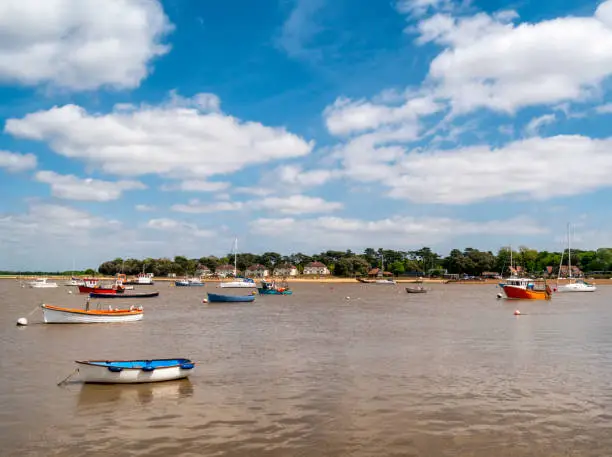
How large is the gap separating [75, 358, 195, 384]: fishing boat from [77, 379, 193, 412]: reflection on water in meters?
0.23

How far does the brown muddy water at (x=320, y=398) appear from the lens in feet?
A: 49.5

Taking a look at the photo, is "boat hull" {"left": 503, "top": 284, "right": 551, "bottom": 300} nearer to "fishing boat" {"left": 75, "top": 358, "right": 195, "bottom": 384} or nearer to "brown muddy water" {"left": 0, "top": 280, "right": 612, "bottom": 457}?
"brown muddy water" {"left": 0, "top": 280, "right": 612, "bottom": 457}

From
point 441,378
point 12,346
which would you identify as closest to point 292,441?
point 441,378

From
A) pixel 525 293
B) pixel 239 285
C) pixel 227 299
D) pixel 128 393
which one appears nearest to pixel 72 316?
pixel 128 393

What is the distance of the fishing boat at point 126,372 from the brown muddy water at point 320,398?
1.30 ft

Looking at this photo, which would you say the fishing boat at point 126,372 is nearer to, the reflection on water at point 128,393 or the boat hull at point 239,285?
the reflection on water at point 128,393

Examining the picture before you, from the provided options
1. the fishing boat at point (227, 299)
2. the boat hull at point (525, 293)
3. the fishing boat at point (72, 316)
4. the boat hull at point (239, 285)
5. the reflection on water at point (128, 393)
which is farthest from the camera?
the boat hull at point (239, 285)

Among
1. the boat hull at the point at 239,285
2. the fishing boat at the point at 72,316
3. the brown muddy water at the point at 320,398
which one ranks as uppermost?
the fishing boat at the point at 72,316

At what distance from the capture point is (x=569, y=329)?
42750mm

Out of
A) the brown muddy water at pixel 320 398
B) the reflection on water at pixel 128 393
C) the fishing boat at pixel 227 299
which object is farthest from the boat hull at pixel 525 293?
the reflection on water at pixel 128 393

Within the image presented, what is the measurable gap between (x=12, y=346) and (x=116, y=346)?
619 cm

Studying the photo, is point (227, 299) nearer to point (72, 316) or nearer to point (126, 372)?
point (72, 316)

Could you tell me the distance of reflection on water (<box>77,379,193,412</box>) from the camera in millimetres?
19227

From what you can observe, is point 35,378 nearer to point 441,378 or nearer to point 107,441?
point 107,441
